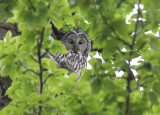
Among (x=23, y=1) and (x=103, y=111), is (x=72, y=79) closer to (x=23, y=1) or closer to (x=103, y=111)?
(x=103, y=111)

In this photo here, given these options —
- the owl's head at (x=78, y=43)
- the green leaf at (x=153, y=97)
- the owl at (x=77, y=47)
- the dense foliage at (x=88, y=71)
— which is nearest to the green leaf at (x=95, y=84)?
the dense foliage at (x=88, y=71)

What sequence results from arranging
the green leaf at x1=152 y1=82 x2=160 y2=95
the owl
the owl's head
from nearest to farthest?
the green leaf at x1=152 y1=82 x2=160 y2=95
the owl
the owl's head

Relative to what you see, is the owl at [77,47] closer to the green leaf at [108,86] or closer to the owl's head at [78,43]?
the owl's head at [78,43]

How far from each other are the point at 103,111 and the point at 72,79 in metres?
0.31

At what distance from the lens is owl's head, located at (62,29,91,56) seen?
5043 millimetres

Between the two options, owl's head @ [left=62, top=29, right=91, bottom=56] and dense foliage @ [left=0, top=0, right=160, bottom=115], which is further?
owl's head @ [left=62, top=29, right=91, bottom=56]

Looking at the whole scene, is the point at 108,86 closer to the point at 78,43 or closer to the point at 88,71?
the point at 88,71

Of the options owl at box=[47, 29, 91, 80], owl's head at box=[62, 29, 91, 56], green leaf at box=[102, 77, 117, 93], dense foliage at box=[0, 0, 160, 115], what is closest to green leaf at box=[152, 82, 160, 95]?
dense foliage at box=[0, 0, 160, 115]

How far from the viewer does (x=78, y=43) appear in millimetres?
5215

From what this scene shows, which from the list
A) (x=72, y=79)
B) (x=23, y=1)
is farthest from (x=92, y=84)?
(x=23, y=1)

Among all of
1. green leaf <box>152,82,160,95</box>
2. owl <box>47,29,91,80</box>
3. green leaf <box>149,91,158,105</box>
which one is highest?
owl <box>47,29,91,80</box>

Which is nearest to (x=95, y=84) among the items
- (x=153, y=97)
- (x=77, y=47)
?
(x=153, y=97)

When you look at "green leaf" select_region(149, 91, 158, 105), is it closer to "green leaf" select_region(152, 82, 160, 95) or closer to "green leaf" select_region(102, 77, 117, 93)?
"green leaf" select_region(152, 82, 160, 95)

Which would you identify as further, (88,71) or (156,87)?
(88,71)
